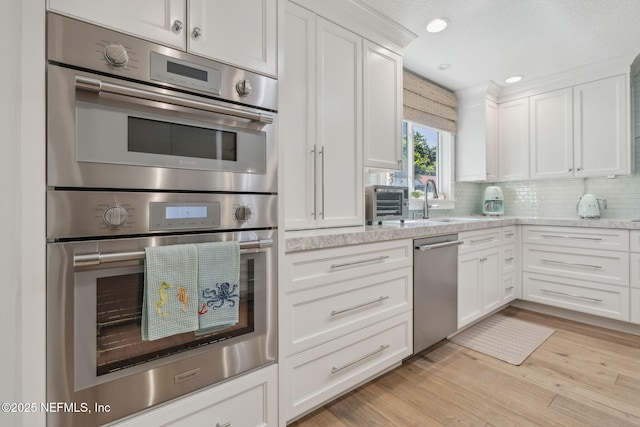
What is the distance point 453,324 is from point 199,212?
2.11 m

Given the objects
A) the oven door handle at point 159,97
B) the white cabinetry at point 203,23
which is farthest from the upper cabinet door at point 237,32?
the oven door handle at point 159,97

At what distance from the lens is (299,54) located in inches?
69.4


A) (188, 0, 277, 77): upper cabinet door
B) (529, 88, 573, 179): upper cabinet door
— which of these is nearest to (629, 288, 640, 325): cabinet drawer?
(529, 88, 573, 179): upper cabinet door

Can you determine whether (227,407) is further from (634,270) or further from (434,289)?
(634,270)

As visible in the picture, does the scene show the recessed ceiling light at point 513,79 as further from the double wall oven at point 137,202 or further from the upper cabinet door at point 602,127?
the double wall oven at point 137,202

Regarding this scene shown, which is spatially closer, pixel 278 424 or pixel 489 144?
pixel 278 424

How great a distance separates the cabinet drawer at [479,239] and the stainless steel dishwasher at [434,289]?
14cm

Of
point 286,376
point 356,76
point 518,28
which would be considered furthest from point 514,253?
point 286,376

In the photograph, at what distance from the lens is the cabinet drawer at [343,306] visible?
1453mm

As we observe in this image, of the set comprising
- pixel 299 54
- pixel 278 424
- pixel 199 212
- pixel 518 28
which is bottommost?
pixel 278 424

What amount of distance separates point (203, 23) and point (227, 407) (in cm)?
140

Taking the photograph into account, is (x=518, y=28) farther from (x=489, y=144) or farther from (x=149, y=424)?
(x=149, y=424)

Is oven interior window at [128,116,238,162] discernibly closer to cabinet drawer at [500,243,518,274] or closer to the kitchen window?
the kitchen window

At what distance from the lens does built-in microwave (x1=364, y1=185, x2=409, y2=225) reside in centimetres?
228
